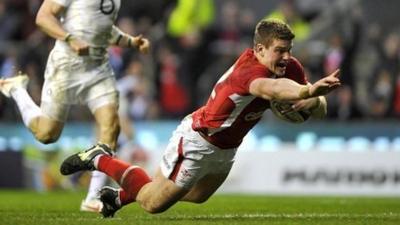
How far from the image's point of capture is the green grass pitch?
10.7 meters

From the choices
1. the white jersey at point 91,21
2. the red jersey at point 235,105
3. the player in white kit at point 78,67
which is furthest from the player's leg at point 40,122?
the red jersey at point 235,105

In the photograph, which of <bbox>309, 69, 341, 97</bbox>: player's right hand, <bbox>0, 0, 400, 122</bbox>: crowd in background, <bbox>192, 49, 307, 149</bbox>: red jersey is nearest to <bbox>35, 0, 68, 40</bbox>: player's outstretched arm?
<bbox>192, 49, 307, 149</bbox>: red jersey

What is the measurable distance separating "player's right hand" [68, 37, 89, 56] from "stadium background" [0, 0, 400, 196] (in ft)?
23.6

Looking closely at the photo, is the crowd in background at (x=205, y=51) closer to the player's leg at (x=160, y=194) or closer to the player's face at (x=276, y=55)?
the player's leg at (x=160, y=194)

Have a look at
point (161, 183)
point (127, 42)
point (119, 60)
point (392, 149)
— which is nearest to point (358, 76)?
point (392, 149)

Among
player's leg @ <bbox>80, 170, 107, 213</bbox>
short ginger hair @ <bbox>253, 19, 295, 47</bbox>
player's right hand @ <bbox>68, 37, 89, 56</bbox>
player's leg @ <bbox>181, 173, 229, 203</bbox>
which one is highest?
short ginger hair @ <bbox>253, 19, 295, 47</bbox>

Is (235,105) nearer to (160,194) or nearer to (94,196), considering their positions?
(160,194)

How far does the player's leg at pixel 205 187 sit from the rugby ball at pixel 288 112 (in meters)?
0.93

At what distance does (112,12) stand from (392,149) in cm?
779

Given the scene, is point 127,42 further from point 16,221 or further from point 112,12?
point 16,221

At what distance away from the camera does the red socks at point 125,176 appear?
11023 mm

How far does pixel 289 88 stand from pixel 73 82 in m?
4.55

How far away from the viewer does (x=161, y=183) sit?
10.8m

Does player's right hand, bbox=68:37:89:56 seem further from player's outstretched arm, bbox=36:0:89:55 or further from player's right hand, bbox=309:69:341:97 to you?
player's right hand, bbox=309:69:341:97
